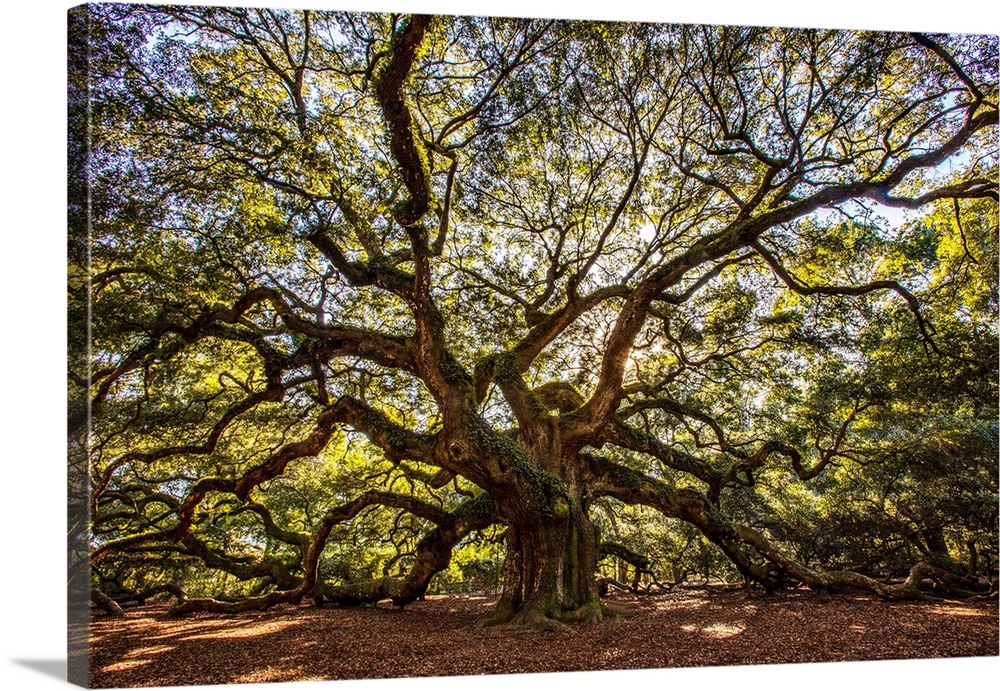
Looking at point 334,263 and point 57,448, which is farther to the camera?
point 334,263

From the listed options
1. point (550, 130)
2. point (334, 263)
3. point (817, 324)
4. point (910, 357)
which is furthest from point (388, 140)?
point (910, 357)

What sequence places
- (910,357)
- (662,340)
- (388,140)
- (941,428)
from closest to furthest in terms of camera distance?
(388,140) < (910,357) < (941,428) < (662,340)

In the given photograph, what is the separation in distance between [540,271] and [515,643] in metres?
3.85

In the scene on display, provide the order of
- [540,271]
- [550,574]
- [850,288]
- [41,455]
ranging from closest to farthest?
[41,455] → [550,574] → [850,288] → [540,271]

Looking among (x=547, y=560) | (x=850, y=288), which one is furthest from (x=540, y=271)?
(x=547, y=560)

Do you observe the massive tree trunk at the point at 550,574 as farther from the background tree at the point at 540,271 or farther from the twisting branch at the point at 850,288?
the twisting branch at the point at 850,288

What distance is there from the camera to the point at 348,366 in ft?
22.3

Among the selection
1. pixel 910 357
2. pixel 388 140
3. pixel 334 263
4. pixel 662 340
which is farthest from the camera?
pixel 662 340

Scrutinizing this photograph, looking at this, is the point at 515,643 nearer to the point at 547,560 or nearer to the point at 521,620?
the point at 521,620

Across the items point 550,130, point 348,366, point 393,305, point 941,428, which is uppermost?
point 550,130

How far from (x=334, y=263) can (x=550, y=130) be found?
2257mm

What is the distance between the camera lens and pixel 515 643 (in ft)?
13.7

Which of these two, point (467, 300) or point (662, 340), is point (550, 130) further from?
point (662, 340)

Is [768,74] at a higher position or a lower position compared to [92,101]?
higher
